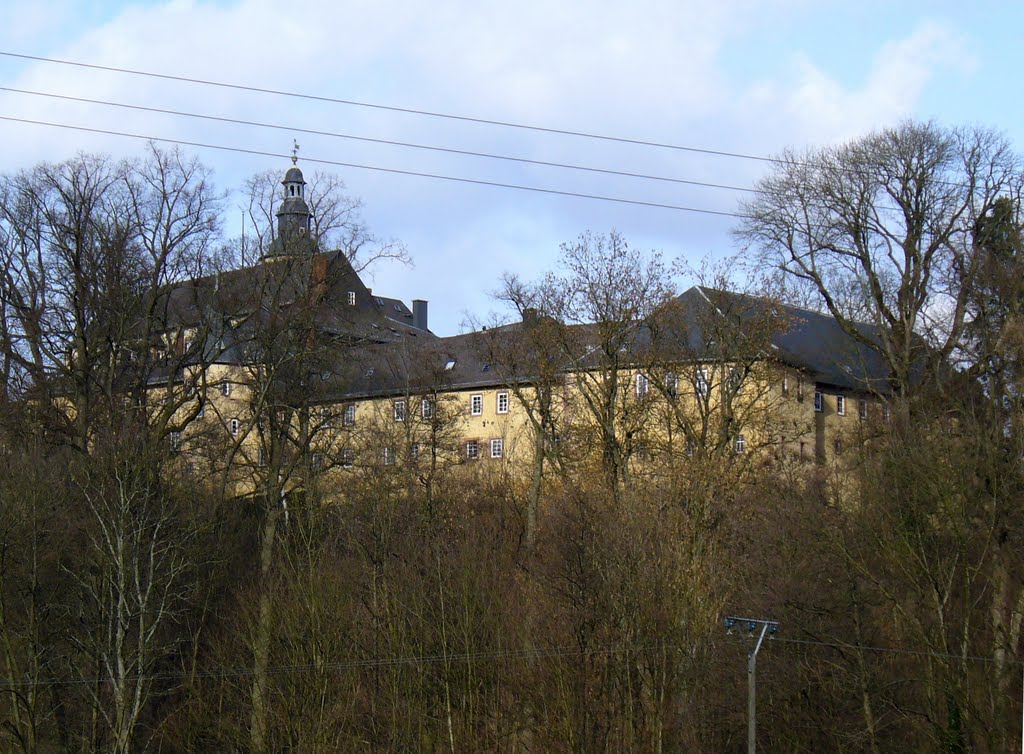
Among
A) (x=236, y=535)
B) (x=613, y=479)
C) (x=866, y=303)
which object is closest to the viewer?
(x=613, y=479)

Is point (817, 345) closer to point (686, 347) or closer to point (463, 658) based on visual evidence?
point (686, 347)

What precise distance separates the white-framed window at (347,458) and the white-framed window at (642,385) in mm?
11172

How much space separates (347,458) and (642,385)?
545 inches

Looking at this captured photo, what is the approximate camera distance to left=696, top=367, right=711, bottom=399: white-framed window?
5243cm

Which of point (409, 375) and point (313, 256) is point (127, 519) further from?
point (409, 375)

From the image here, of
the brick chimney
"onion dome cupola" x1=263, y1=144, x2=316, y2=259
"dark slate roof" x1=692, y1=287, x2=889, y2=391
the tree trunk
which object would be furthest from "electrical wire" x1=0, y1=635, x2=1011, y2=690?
the brick chimney

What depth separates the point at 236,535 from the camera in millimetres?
50188

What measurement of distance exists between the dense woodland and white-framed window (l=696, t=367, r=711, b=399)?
196cm

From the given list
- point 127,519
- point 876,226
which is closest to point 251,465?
point 127,519

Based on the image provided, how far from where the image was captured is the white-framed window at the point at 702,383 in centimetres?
5243

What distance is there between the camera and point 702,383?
54000mm

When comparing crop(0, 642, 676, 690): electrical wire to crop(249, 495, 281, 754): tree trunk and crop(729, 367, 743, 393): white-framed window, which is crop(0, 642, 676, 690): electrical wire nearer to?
crop(249, 495, 281, 754): tree trunk

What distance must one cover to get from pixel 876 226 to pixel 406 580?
22.6 metres

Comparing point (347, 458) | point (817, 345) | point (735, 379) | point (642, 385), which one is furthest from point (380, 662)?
point (817, 345)
